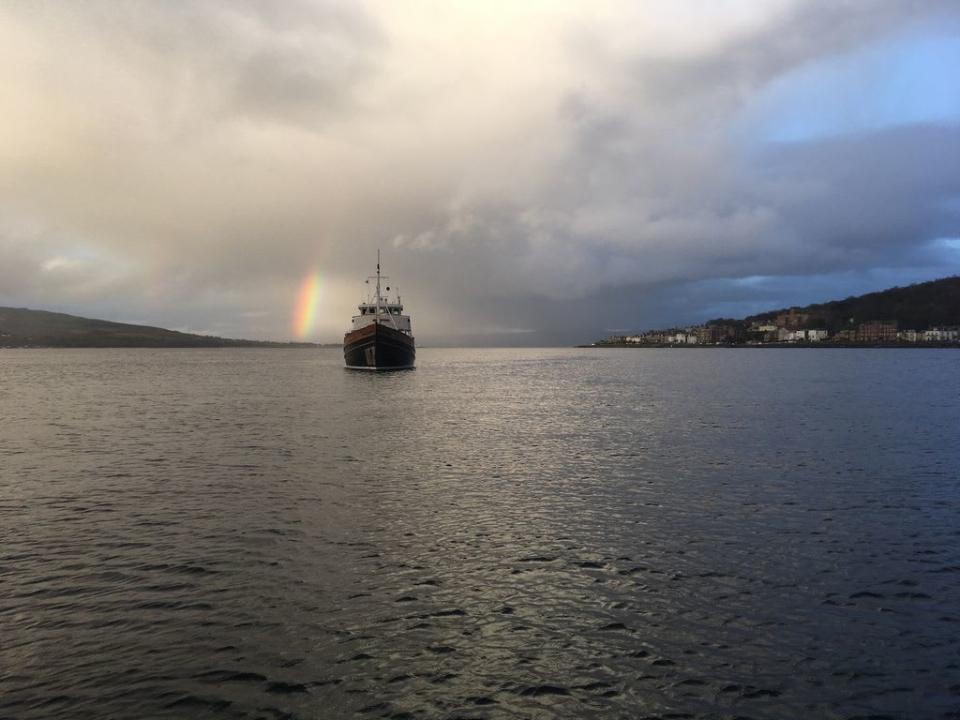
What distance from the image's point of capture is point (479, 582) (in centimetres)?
1370

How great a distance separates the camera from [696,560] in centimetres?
1519

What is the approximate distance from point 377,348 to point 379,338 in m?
2.66

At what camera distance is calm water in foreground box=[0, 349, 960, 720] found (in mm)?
9508

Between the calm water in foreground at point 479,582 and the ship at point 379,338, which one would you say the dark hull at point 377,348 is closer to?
the ship at point 379,338

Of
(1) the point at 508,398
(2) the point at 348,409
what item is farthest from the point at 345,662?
(1) the point at 508,398

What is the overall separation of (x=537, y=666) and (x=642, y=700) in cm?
170

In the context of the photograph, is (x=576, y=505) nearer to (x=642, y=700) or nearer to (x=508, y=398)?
(x=642, y=700)

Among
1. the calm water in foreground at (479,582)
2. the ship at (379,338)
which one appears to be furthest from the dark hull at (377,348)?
the calm water in foreground at (479,582)

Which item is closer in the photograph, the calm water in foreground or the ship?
the calm water in foreground

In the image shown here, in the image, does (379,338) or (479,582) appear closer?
(479,582)

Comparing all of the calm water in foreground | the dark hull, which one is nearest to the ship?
the dark hull

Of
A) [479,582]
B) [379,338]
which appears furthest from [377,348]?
[479,582]

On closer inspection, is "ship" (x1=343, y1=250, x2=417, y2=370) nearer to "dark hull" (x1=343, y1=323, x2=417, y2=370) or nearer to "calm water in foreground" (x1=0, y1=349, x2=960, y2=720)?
"dark hull" (x1=343, y1=323, x2=417, y2=370)

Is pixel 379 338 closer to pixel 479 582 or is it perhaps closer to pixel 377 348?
pixel 377 348
